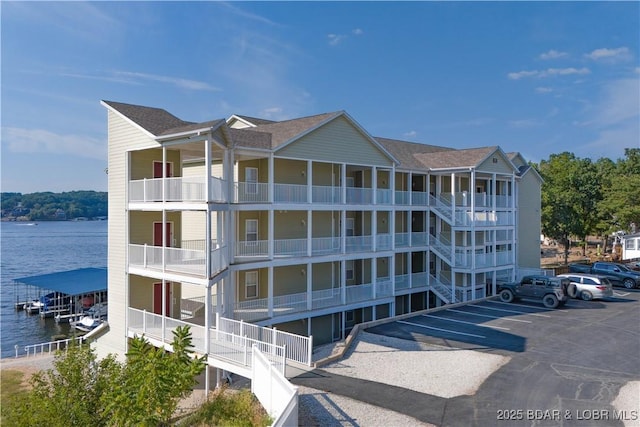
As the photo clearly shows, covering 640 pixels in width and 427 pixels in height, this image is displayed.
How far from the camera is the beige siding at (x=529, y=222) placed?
125 ft

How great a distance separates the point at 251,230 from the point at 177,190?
506 centimetres

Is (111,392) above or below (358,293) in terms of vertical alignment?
below

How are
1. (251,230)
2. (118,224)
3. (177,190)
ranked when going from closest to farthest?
(177,190)
(118,224)
(251,230)

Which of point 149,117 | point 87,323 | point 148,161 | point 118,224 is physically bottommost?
point 87,323

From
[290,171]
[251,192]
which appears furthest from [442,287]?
[251,192]

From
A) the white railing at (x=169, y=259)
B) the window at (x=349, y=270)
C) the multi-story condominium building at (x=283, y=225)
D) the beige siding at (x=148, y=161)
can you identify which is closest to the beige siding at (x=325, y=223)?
the multi-story condominium building at (x=283, y=225)

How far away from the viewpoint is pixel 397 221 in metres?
30.4

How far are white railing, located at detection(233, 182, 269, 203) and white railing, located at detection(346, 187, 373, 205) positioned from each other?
209 inches

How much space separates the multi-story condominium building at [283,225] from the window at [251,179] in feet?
0.21

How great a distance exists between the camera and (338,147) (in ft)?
→ 79.6

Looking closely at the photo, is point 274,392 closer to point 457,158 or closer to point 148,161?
point 148,161

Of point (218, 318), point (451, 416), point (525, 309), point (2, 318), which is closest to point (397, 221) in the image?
point (525, 309)

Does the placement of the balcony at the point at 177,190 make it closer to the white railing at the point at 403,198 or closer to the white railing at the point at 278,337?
the white railing at the point at 278,337

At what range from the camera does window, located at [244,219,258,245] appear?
22.6 metres
